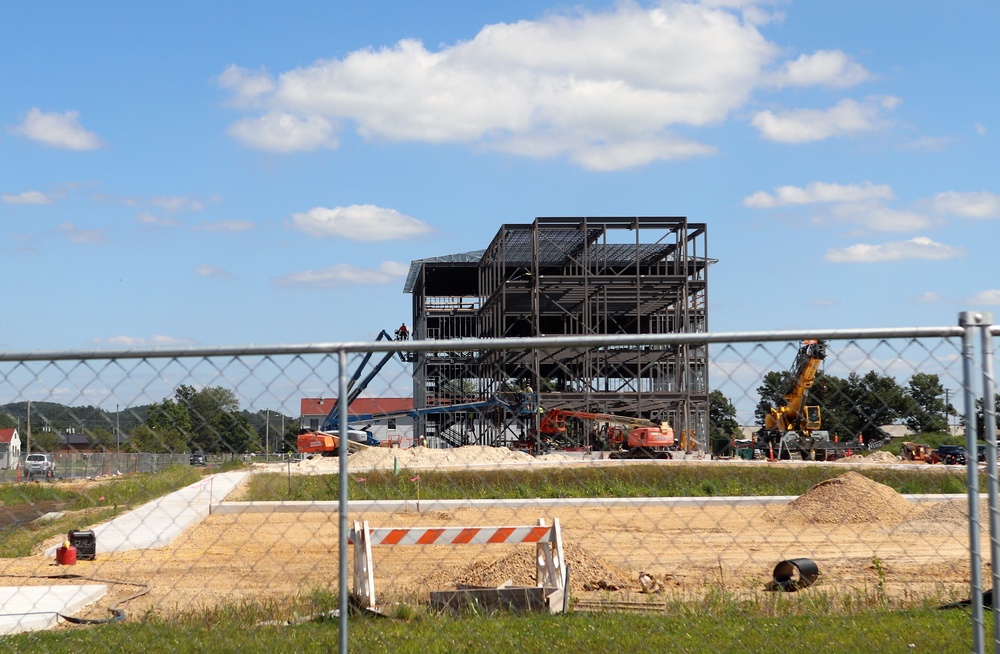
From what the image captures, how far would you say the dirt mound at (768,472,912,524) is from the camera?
723 inches

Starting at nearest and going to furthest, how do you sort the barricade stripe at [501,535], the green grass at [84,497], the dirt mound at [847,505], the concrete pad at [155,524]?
1. the green grass at [84,497]
2. the barricade stripe at [501,535]
3. the concrete pad at [155,524]
4. the dirt mound at [847,505]

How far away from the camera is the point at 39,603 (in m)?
8.84

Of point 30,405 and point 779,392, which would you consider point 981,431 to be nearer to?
point 779,392

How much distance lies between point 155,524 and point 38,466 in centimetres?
1098

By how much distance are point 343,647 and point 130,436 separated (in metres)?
1.68

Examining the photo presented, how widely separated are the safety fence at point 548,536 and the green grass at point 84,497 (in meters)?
0.07

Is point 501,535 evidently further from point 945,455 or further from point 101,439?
point 101,439

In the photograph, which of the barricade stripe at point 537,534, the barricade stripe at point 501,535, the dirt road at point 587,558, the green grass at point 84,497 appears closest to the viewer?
the green grass at point 84,497

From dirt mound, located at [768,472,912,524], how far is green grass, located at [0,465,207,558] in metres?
11.9

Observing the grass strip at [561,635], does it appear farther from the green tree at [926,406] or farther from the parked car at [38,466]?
the green tree at [926,406]

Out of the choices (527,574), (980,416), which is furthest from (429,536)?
(980,416)

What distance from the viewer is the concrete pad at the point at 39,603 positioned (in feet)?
26.2

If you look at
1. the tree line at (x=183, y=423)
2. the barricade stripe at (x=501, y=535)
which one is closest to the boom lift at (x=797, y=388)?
the tree line at (x=183, y=423)

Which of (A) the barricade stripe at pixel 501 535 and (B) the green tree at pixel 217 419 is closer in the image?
(B) the green tree at pixel 217 419
